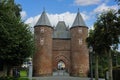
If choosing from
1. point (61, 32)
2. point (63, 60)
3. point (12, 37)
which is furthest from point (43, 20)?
point (12, 37)

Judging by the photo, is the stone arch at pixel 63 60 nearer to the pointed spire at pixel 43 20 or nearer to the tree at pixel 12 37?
the pointed spire at pixel 43 20

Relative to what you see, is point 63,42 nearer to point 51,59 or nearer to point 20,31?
point 51,59

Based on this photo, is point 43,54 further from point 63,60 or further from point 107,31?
point 107,31

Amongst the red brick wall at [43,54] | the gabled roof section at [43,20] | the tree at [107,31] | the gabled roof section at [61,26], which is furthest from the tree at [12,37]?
the gabled roof section at [61,26]

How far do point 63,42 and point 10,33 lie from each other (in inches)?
2004

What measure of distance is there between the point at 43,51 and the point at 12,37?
44349 millimetres

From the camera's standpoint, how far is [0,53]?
105ft

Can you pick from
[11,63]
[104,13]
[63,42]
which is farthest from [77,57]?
[104,13]

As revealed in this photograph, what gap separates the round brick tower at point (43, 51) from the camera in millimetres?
74562

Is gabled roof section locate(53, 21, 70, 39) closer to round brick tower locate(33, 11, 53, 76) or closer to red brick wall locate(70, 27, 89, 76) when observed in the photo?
red brick wall locate(70, 27, 89, 76)


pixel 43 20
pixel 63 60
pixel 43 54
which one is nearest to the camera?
pixel 43 54

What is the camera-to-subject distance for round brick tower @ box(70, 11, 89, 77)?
2968 inches

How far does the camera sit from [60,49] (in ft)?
263

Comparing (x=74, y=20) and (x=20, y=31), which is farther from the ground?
(x=74, y=20)
